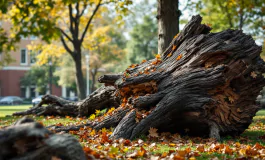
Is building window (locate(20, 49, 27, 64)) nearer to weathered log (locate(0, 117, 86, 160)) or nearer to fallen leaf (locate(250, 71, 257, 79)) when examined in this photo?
fallen leaf (locate(250, 71, 257, 79))

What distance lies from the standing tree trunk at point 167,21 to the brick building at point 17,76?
2089 inches

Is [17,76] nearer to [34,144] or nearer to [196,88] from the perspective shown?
[196,88]

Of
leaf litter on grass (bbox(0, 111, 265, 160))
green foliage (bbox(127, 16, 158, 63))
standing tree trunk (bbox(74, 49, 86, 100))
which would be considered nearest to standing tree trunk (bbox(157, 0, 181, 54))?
leaf litter on grass (bbox(0, 111, 265, 160))

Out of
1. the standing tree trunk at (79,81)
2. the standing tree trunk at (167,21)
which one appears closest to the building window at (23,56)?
the standing tree trunk at (79,81)

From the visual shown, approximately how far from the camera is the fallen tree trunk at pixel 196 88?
27.6 feet

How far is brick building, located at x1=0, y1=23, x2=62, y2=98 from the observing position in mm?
64500

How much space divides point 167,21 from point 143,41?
51.9m

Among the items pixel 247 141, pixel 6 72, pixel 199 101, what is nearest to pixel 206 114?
pixel 199 101

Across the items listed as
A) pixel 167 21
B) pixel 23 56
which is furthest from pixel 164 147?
pixel 23 56

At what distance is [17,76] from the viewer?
6600cm

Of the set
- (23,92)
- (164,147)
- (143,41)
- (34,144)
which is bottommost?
(23,92)

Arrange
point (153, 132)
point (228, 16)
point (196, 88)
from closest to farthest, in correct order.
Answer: point (153, 132), point (196, 88), point (228, 16)

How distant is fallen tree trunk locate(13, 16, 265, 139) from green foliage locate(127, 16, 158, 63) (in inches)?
2139

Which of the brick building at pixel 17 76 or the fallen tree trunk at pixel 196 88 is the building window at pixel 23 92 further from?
the fallen tree trunk at pixel 196 88
